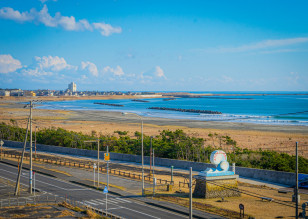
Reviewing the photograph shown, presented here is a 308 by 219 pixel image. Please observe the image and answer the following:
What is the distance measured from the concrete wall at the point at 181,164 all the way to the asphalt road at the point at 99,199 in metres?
15.6

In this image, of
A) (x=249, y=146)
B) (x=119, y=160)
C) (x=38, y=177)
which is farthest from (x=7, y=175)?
(x=249, y=146)

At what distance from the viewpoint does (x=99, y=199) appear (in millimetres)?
32406

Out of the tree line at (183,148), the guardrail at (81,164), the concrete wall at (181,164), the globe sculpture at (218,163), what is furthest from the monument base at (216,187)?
the tree line at (183,148)

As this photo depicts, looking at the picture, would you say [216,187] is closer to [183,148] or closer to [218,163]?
[218,163]

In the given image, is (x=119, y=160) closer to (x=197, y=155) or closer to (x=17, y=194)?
(x=197, y=155)

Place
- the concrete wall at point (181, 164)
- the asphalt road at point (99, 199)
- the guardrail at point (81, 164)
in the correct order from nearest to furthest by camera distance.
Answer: the asphalt road at point (99, 199)
the concrete wall at point (181, 164)
the guardrail at point (81, 164)

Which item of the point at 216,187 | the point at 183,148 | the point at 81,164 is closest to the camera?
the point at 216,187

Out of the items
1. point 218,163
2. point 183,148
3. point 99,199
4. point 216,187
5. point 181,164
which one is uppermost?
point 218,163

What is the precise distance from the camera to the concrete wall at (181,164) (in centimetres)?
3946

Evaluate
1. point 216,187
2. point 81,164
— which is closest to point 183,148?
point 81,164

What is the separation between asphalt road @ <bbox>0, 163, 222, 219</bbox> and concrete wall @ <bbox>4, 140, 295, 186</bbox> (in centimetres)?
1557

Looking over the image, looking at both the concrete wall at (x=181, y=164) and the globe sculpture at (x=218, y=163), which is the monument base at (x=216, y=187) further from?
the concrete wall at (x=181, y=164)

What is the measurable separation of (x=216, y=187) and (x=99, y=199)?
446 inches

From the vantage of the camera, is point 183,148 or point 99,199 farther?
point 183,148
